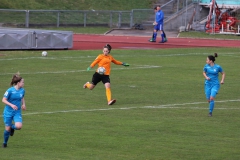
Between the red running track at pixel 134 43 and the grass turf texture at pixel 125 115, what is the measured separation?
27.4 ft

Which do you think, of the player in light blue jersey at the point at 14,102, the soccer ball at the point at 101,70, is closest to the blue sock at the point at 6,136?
the player in light blue jersey at the point at 14,102

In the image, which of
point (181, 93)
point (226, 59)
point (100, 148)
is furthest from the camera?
point (226, 59)

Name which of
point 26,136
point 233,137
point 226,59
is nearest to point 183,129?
point 233,137

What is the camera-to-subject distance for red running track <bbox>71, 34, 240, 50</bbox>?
3814 cm

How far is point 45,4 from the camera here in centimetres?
5484

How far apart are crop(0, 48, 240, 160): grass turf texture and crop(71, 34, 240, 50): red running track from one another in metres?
8.36

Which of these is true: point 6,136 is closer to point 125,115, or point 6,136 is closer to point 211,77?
point 125,115

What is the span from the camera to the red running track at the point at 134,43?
38.1m

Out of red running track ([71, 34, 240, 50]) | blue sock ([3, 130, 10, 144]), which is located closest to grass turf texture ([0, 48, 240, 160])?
blue sock ([3, 130, 10, 144])

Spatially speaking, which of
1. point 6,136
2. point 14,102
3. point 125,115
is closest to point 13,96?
point 14,102

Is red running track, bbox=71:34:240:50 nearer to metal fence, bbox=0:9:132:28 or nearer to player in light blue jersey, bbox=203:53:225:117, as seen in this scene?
metal fence, bbox=0:9:132:28

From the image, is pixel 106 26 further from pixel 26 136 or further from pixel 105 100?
pixel 26 136

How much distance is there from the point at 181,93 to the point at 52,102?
453 centimetres

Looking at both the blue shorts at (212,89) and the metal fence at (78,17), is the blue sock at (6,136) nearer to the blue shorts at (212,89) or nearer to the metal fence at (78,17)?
the blue shorts at (212,89)
